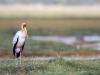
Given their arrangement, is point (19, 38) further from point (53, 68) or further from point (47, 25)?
point (47, 25)

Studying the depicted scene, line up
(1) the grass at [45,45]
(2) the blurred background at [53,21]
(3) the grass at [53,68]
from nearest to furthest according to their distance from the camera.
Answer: (3) the grass at [53,68] → (1) the grass at [45,45] → (2) the blurred background at [53,21]

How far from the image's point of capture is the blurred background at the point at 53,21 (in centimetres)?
3381

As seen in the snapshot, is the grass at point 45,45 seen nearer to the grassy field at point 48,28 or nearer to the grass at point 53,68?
the grassy field at point 48,28

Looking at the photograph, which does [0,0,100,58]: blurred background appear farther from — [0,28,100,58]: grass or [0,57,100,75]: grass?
[0,57,100,75]: grass

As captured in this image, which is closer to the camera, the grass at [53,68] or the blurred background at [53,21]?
the grass at [53,68]

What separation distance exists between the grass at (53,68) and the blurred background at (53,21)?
42.7 feet

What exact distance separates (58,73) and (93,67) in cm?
183

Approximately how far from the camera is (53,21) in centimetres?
3988

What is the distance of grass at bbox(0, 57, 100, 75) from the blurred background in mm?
13021

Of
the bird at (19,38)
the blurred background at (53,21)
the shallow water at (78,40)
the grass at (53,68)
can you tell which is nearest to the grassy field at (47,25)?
the blurred background at (53,21)

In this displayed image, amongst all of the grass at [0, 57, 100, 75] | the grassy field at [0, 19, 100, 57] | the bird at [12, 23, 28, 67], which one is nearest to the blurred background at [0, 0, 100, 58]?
the grassy field at [0, 19, 100, 57]

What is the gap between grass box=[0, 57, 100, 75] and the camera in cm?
1537

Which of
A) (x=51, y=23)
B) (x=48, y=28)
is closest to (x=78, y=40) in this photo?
(x=48, y=28)

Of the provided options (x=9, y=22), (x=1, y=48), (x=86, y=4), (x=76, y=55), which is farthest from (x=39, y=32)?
(x=76, y=55)
